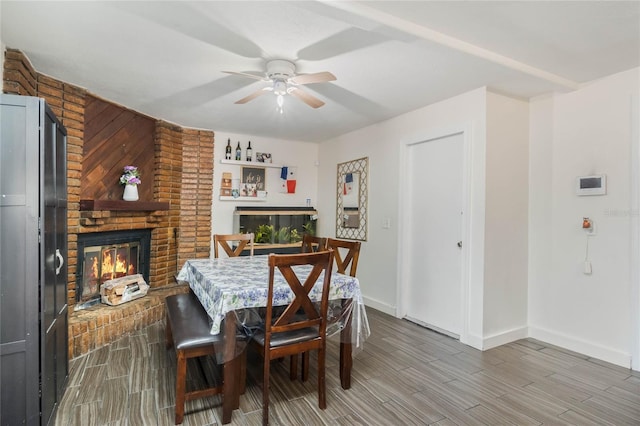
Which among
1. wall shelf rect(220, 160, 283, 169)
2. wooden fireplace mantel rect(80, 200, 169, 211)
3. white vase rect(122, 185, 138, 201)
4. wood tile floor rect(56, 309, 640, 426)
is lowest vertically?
wood tile floor rect(56, 309, 640, 426)

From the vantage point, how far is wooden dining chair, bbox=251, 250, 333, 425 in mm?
1825

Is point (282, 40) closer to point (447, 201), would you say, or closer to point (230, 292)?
point (230, 292)

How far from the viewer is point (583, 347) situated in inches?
113

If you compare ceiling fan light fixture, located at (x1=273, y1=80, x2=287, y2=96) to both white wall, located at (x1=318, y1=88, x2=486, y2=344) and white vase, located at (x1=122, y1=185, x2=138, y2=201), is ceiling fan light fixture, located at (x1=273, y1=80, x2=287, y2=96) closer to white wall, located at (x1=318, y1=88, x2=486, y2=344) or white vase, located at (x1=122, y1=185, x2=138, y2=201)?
white wall, located at (x1=318, y1=88, x2=486, y2=344)

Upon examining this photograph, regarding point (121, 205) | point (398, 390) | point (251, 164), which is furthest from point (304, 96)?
point (251, 164)

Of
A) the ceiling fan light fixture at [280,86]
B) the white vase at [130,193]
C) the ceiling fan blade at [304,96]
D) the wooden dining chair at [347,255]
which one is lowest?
the wooden dining chair at [347,255]

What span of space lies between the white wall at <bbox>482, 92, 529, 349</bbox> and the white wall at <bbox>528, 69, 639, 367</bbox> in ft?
0.33

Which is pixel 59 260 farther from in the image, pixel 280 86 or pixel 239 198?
pixel 239 198

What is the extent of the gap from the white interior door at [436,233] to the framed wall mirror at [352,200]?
0.78 meters

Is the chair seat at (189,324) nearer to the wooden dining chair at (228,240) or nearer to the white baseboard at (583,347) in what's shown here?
the wooden dining chair at (228,240)

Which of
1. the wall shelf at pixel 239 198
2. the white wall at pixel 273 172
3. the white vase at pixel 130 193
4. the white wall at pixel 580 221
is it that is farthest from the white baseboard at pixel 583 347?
the white vase at pixel 130 193

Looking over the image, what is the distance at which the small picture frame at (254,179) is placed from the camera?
496cm


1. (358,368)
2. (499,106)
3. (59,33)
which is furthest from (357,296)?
(59,33)

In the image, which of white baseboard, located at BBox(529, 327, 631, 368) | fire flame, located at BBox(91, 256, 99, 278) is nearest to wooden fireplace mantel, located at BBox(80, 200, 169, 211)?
fire flame, located at BBox(91, 256, 99, 278)
